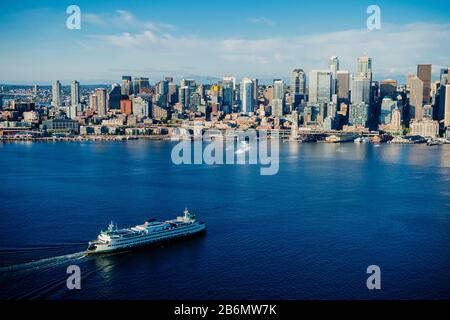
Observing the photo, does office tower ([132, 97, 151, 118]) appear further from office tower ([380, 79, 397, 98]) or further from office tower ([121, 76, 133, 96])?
office tower ([380, 79, 397, 98])

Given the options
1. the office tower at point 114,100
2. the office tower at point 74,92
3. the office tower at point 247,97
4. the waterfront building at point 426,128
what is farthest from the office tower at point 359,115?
the office tower at point 74,92

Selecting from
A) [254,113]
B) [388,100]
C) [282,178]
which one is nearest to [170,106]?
[254,113]

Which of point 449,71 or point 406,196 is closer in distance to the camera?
point 406,196

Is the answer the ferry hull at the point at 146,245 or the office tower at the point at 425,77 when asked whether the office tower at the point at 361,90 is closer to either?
the office tower at the point at 425,77

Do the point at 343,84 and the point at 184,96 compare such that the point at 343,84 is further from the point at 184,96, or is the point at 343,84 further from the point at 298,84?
the point at 184,96

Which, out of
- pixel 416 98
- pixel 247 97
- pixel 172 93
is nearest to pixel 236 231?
pixel 416 98
